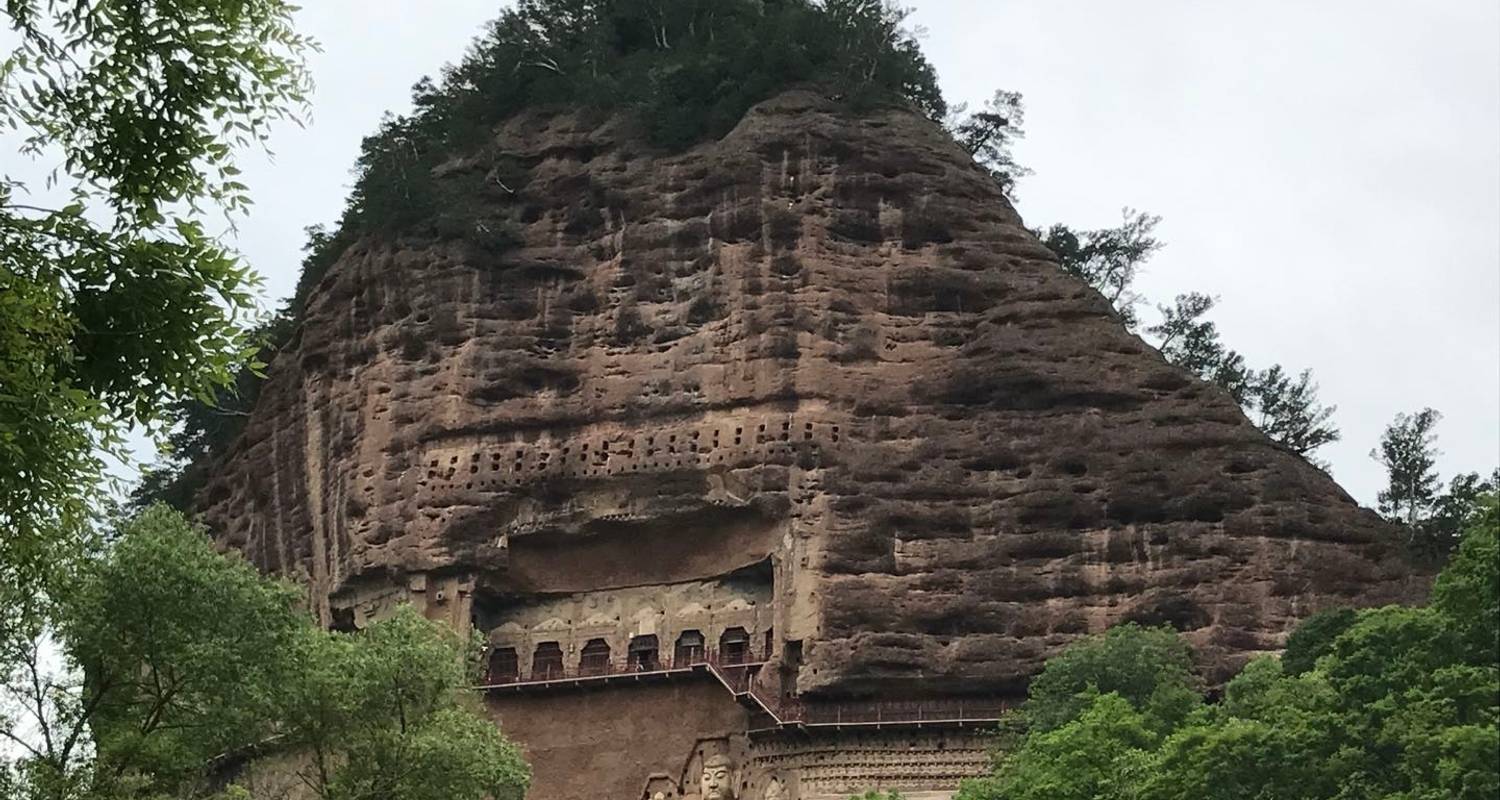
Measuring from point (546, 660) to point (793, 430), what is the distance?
6327 millimetres

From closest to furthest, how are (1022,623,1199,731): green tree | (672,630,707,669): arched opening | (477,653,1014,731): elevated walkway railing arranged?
(1022,623,1199,731): green tree < (477,653,1014,731): elevated walkway railing < (672,630,707,669): arched opening

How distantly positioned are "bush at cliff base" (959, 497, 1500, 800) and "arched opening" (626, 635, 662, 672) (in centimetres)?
970

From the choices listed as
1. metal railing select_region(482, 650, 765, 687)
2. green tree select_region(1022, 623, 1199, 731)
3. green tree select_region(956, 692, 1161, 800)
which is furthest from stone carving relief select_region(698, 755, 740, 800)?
green tree select_region(956, 692, 1161, 800)

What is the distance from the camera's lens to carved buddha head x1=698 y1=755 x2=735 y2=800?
133 ft

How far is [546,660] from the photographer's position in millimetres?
43938

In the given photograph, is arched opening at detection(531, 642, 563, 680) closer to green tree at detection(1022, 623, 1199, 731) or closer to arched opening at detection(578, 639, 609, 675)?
arched opening at detection(578, 639, 609, 675)

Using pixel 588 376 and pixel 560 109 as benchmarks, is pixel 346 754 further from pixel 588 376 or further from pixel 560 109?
pixel 560 109

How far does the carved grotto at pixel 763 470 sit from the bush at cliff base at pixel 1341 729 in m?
5.77

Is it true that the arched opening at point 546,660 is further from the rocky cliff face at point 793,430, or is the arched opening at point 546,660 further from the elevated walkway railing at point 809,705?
the rocky cliff face at point 793,430

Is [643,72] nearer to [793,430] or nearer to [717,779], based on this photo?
[793,430]

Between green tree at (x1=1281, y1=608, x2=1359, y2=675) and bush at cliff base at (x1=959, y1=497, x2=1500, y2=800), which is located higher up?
green tree at (x1=1281, y1=608, x2=1359, y2=675)

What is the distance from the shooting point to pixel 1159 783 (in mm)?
27531

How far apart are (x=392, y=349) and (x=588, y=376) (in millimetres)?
4242

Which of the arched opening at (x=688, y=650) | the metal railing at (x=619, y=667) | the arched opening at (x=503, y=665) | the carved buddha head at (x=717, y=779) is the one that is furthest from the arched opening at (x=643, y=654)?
the carved buddha head at (x=717, y=779)
